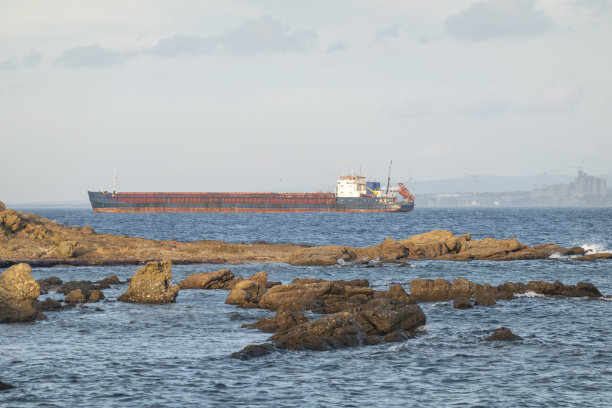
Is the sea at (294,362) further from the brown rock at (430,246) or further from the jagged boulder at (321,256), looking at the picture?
the brown rock at (430,246)

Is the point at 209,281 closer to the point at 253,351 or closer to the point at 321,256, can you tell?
the point at 321,256

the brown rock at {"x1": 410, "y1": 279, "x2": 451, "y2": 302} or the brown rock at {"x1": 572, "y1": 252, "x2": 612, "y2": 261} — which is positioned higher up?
the brown rock at {"x1": 572, "y1": 252, "x2": 612, "y2": 261}

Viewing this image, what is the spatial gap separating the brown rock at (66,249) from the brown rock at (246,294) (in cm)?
1839

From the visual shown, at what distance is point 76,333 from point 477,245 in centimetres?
3391

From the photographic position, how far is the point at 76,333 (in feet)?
68.4

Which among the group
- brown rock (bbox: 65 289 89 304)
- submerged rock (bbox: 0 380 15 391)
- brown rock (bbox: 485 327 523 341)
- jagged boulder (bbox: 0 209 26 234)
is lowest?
submerged rock (bbox: 0 380 15 391)

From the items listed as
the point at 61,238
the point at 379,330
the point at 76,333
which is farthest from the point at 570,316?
the point at 61,238

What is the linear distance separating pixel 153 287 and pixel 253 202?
12363 centimetres

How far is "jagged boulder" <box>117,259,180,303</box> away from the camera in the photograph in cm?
2730

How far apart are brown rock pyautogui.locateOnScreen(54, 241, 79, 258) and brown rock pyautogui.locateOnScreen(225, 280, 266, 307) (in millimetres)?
18387

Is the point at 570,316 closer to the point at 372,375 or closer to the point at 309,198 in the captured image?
the point at 372,375

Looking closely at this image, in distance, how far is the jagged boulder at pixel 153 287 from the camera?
27297mm

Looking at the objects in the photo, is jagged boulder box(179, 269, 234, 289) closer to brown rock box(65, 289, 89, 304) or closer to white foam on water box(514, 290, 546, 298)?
brown rock box(65, 289, 89, 304)

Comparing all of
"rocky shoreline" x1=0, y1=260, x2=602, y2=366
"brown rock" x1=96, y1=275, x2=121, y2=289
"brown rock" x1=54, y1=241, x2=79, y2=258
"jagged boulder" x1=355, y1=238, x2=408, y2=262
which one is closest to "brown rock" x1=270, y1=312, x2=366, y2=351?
"rocky shoreline" x1=0, y1=260, x2=602, y2=366
